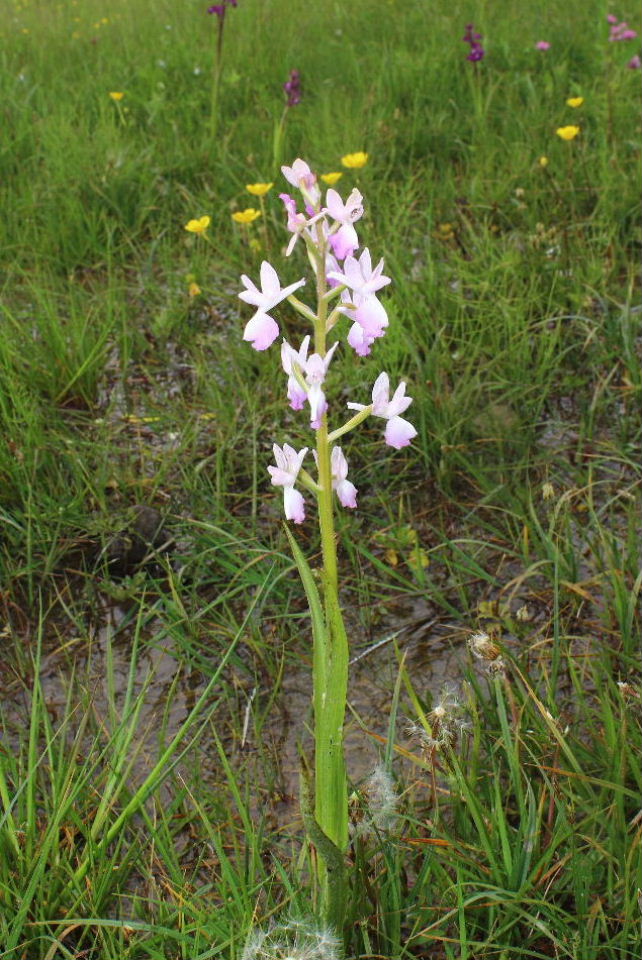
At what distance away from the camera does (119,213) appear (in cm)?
307

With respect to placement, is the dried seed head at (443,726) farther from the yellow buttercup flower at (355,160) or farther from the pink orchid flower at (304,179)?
the yellow buttercup flower at (355,160)

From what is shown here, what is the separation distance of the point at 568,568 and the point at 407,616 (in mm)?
340

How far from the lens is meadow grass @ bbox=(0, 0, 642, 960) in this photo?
3.94 feet

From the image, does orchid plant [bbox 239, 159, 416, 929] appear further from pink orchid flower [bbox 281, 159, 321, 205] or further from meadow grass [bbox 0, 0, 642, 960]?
meadow grass [bbox 0, 0, 642, 960]

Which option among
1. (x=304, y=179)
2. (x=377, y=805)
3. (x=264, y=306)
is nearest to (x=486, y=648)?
(x=377, y=805)

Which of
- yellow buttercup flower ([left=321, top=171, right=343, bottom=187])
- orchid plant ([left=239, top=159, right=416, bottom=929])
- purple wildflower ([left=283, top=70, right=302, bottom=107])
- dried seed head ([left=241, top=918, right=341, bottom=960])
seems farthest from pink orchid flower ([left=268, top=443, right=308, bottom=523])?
purple wildflower ([left=283, top=70, right=302, bottom=107])

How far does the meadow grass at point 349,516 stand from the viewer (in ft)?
3.94

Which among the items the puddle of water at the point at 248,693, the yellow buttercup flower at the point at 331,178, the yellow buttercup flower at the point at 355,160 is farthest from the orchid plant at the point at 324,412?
the yellow buttercup flower at the point at 355,160

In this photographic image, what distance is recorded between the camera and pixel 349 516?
6.56 ft

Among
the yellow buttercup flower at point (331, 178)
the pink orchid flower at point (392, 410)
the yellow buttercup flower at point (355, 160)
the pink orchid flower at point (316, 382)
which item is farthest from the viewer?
the yellow buttercup flower at point (355, 160)

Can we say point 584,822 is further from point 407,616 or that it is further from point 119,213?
point 119,213

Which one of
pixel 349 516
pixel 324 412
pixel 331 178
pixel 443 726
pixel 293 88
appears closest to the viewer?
pixel 324 412

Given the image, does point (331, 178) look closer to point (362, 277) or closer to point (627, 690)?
point (362, 277)

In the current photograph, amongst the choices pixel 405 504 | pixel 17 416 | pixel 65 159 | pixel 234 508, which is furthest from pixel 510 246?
pixel 65 159
